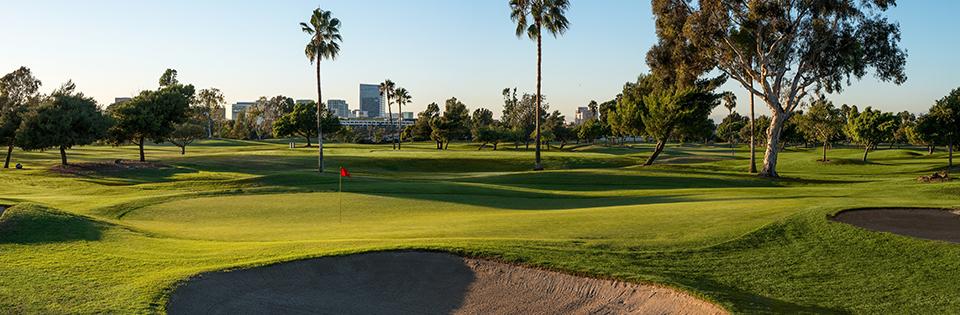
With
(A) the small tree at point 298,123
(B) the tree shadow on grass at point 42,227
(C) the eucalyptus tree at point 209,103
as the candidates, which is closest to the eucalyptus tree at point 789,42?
(B) the tree shadow on grass at point 42,227

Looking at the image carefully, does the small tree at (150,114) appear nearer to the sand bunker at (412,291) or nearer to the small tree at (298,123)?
the small tree at (298,123)

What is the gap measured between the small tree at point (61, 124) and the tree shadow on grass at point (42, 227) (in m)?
36.4

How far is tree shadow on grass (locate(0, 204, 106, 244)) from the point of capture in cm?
1512

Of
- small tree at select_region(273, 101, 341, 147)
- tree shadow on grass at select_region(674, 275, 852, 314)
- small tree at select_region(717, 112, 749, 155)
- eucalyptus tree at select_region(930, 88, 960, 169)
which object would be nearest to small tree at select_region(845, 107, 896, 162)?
eucalyptus tree at select_region(930, 88, 960, 169)

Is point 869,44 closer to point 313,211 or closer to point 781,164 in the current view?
point 781,164

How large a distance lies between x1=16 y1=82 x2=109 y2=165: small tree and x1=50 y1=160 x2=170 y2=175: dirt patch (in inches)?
84.9

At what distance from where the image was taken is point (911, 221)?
1770 cm

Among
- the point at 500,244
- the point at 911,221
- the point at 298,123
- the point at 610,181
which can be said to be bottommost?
the point at 610,181

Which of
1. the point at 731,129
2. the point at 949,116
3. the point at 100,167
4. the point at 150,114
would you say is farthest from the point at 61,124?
the point at 731,129

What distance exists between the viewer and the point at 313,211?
25.8m

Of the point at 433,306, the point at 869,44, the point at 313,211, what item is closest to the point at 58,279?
the point at 433,306

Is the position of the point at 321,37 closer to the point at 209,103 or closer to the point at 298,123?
the point at 298,123

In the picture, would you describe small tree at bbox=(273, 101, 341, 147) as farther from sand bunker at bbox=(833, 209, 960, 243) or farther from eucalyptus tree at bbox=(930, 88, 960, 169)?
sand bunker at bbox=(833, 209, 960, 243)

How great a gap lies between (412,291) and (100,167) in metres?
46.6
